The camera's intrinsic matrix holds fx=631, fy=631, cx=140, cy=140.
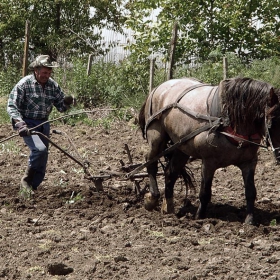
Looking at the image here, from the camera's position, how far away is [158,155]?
23.1 ft

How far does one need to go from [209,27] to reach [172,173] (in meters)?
10.9

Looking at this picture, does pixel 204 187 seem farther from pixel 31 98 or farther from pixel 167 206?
pixel 31 98

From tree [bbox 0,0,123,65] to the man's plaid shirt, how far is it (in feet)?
50.1

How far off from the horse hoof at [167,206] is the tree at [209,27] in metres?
10.2

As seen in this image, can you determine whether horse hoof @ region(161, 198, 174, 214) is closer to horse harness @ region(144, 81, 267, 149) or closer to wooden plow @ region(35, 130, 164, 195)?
wooden plow @ region(35, 130, 164, 195)

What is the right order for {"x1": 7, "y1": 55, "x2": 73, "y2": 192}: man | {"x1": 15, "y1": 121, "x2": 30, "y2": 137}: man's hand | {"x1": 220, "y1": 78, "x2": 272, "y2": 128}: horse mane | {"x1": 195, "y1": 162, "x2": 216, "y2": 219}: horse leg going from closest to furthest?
{"x1": 220, "y1": 78, "x2": 272, "y2": 128}: horse mane
{"x1": 195, "y1": 162, "x2": 216, "y2": 219}: horse leg
{"x1": 15, "y1": 121, "x2": 30, "y2": 137}: man's hand
{"x1": 7, "y1": 55, "x2": 73, "y2": 192}: man

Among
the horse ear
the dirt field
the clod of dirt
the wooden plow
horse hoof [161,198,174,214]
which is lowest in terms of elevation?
horse hoof [161,198,174,214]

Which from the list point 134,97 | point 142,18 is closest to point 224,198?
point 134,97

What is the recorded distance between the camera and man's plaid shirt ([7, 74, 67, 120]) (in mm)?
7168

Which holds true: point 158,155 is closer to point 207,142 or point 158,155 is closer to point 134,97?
point 207,142

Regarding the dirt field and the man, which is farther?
the man

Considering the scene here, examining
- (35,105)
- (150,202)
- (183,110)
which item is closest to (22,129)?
(35,105)

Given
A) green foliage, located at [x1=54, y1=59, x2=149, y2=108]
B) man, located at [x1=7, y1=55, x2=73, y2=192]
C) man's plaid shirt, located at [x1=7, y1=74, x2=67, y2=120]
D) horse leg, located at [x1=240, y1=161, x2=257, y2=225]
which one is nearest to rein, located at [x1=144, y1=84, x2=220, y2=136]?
horse leg, located at [x1=240, y1=161, x2=257, y2=225]

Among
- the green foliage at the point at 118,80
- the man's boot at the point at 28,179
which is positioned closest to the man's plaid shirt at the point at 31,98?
the man's boot at the point at 28,179
